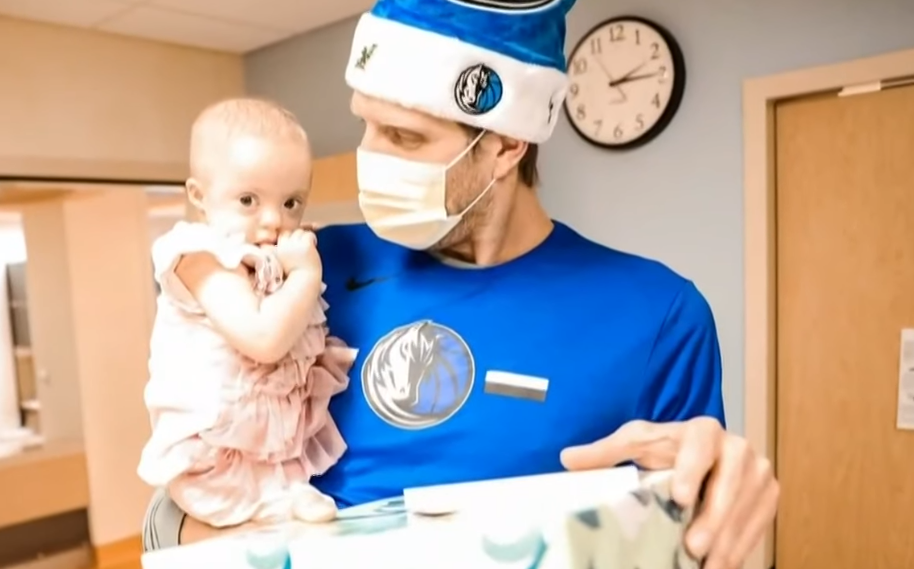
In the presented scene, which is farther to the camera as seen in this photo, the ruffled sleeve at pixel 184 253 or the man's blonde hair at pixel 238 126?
the man's blonde hair at pixel 238 126

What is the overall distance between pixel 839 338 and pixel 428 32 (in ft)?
5.56

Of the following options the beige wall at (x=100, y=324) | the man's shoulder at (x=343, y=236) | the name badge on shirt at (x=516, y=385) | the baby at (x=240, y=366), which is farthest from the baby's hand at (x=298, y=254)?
the beige wall at (x=100, y=324)

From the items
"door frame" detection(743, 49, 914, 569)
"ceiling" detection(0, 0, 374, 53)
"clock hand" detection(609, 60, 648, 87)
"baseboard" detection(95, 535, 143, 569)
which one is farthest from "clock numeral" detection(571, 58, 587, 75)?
"baseboard" detection(95, 535, 143, 569)

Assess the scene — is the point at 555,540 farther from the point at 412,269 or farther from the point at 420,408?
the point at 412,269

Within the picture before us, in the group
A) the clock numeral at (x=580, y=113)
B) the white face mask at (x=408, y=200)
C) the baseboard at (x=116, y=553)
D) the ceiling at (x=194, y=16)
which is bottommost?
the baseboard at (x=116, y=553)

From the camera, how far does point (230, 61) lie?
12.8 ft

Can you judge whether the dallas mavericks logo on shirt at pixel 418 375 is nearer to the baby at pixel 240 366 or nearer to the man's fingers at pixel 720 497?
the baby at pixel 240 366

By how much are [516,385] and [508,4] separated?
1.50 feet

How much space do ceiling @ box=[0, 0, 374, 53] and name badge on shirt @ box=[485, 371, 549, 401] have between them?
2572 mm

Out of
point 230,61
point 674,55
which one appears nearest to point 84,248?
point 230,61

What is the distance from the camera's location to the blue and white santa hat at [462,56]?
1.02 metres

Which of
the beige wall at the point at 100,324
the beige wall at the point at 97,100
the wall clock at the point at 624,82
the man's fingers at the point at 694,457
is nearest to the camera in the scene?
the man's fingers at the point at 694,457

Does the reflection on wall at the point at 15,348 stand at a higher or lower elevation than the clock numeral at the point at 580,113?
lower

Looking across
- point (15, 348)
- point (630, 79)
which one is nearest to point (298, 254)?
point (630, 79)
